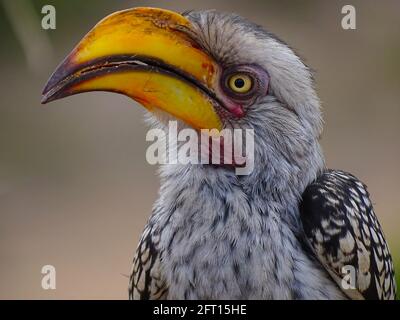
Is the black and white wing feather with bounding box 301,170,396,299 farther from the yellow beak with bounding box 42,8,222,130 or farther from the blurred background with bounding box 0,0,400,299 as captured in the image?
the blurred background with bounding box 0,0,400,299

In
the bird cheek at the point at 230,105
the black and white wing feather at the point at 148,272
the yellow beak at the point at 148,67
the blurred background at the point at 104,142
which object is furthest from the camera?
the blurred background at the point at 104,142

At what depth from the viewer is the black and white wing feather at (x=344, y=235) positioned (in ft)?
9.12

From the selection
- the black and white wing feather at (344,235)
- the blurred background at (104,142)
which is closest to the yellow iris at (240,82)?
the black and white wing feather at (344,235)

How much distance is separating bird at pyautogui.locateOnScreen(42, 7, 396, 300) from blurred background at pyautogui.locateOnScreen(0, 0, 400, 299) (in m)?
2.71

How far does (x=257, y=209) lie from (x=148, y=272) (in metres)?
0.47

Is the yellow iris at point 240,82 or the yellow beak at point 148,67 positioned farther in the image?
the yellow iris at point 240,82

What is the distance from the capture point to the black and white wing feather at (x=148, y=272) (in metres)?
2.86

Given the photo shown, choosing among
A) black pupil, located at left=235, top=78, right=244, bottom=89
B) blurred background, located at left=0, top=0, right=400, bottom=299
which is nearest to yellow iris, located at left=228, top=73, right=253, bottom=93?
black pupil, located at left=235, top=78, right=244, bottom=89

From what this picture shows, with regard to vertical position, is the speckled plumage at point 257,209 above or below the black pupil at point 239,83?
below

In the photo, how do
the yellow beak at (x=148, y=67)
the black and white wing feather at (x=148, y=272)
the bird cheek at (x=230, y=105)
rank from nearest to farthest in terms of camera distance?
the yellow beak at (x=148, y=67)
the bird cheek at (x=230, y=105)
the black and white wing feather at (x=148, y=272)

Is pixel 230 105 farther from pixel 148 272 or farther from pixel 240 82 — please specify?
pixel 148 272

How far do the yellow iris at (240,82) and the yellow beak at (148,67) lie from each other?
57mm

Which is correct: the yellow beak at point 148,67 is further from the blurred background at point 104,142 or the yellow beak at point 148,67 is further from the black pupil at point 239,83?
the blurred background at point 104,142
